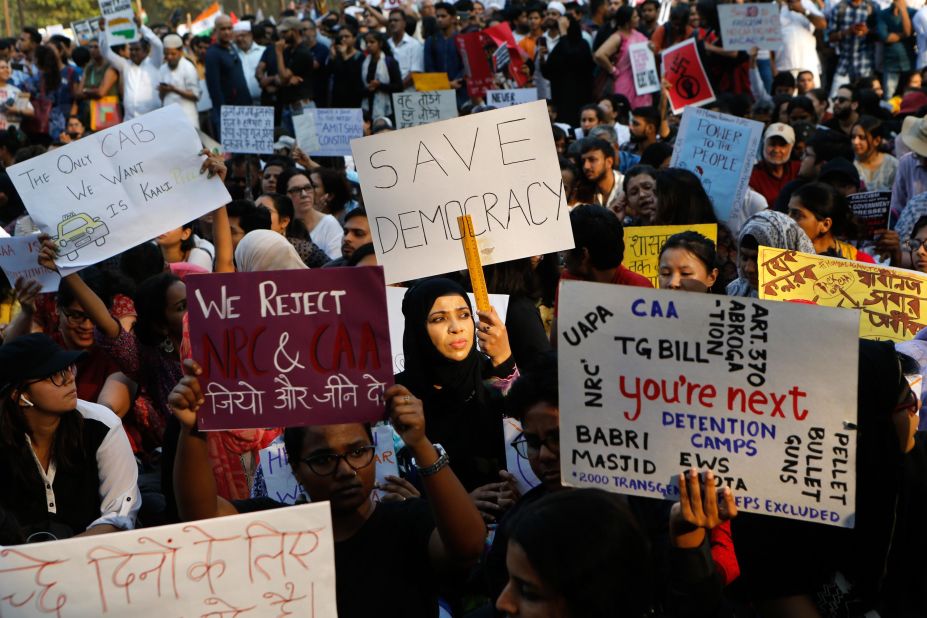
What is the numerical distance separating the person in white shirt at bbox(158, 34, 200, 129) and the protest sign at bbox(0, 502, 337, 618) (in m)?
15.6

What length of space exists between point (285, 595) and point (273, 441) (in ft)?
Result: 6.38

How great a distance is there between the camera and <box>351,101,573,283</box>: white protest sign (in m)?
5.21

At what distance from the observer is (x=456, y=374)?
15.7 ft

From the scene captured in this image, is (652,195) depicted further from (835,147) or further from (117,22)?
(117,22)

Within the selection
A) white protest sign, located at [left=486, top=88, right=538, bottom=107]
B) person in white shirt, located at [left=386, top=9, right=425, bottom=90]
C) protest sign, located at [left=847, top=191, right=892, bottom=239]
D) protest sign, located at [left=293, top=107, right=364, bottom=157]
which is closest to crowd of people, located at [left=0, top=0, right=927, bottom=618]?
protest sign, located at [left=847, top=191, right=892, bottom=239]

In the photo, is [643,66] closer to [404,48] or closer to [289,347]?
[404,48]

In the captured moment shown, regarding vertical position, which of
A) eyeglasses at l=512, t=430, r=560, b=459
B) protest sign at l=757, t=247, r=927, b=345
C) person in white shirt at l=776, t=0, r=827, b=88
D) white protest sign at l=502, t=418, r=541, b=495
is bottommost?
person in white shirt at l=776, t=0, r=827, b=88

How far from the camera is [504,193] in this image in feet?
17.3

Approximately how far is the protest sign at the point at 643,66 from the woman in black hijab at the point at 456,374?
10824 millimetres

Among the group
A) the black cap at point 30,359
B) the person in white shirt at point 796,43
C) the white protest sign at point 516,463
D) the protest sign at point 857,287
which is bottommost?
the person in white shirt at point 796,43

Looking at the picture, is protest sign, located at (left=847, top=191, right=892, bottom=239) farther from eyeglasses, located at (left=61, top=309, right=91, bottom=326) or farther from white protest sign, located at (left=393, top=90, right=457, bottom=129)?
white protest sign, located at (left=393, top=90, right=457, bottom=129)

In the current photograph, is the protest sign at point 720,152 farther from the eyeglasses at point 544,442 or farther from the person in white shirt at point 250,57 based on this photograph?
the person in white shirt at point 250,57

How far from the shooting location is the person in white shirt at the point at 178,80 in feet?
58.6

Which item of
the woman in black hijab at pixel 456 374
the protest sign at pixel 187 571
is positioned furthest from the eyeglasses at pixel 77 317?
the protest sign at pixel 187 571
